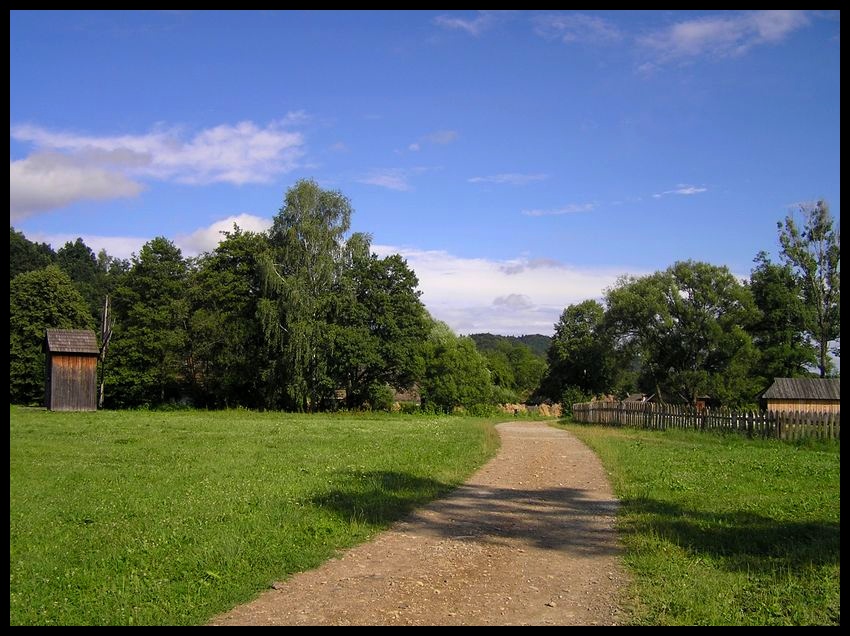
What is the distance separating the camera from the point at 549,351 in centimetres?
8019

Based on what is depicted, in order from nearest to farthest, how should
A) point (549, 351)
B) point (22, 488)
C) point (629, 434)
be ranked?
point (22, 488) < point (629, 434) < point (549, 351)

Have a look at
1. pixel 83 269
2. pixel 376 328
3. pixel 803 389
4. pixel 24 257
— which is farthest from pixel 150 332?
pixel 83 269

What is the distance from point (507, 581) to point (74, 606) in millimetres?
3893

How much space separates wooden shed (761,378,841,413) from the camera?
1452 inches

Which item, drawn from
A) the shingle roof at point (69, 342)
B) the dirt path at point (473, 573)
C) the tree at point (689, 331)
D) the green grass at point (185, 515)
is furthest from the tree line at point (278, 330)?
the dirt path at point (473, 573)

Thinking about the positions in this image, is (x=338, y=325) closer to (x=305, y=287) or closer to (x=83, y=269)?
(x=305, y=287)

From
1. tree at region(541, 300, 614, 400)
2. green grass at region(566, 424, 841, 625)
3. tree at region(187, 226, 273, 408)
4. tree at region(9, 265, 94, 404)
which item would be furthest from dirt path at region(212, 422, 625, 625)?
tree at region(541, 300, 614, 400)

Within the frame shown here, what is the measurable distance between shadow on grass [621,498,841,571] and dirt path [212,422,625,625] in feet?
1.99

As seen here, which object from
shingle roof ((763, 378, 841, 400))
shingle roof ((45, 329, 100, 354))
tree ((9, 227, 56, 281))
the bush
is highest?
tree ((9, 227, 56, 281))

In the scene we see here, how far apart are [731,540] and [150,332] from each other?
4984 centimetres

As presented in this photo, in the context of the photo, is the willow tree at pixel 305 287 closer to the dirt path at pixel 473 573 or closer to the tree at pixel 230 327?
the tree at pixel 230 327

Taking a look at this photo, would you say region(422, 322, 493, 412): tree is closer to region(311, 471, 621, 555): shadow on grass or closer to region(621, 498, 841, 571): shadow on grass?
region(311, 471, 621, 555): shadow on grass
